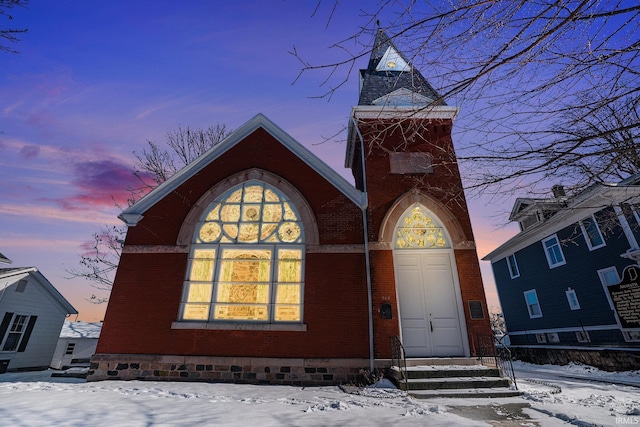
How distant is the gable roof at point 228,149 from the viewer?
9828mm

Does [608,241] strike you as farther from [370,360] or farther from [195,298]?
[195,298]

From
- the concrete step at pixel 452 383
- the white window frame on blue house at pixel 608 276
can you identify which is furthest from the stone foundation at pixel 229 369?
the white window frame on blue house at pixel 608 276

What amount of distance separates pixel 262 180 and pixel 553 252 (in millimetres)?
17199

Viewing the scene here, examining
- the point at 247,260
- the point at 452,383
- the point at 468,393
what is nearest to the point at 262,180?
the point at 247,260

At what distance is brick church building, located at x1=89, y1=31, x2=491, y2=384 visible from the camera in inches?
324

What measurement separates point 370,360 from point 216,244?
563 cm

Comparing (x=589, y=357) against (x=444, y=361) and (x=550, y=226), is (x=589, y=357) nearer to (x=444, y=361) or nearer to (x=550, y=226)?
(x=550, y=226)

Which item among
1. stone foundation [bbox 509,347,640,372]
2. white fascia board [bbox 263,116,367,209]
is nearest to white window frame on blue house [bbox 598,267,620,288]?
stone foundation [bbox 509,347,640,372]

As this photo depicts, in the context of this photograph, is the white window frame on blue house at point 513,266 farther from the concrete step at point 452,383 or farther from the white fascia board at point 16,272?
the white fascia board at point 16,272

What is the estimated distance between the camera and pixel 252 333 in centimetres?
841

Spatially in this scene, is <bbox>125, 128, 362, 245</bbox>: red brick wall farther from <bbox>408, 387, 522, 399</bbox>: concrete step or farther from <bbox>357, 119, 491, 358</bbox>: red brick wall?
<bbox>408, 387, 522, 399</bbox>: concrete step

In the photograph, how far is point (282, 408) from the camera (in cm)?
504

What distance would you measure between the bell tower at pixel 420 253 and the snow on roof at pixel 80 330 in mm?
Result: 27855

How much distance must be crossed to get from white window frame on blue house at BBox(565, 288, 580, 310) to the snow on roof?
111ft
